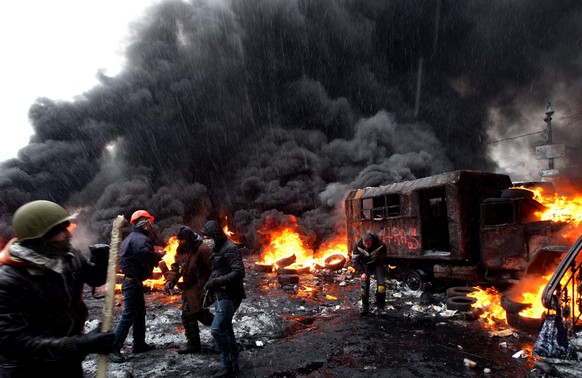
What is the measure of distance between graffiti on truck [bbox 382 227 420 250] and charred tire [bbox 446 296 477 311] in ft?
8.09

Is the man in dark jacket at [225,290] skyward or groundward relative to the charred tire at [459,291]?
skyward

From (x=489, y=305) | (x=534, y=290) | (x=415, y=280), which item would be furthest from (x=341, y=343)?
(x=415, y=280)

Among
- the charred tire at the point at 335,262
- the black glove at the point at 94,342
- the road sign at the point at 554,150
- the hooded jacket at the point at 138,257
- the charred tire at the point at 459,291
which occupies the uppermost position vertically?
the road sign at the point at 554,150

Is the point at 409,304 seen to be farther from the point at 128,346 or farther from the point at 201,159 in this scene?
the point at 201,159

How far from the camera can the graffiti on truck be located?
33.0 feet

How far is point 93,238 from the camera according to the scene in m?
20.0

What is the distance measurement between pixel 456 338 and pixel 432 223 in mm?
5473

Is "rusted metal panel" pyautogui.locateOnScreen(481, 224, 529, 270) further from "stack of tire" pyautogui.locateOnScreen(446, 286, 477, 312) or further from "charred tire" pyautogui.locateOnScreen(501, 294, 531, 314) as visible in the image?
"charred tire" pyautogui.locateOnScreen(501, 294, 531, 314)

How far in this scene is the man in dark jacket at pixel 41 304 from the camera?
1.85 m

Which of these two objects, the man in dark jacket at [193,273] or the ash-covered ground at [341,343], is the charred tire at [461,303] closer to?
the ash-covered ground at [341,343]

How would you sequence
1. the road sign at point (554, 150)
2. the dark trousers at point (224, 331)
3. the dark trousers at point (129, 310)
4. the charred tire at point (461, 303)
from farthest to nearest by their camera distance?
the road sign at point (554, 150)
the charred tire at point (461, 303)
the dark trousers at point (129, 310)
the dark trousers at point (224, 331)

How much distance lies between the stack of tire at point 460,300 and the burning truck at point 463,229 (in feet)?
1.64

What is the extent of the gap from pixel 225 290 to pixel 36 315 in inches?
103

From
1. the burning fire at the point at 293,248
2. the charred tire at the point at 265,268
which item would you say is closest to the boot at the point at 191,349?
the charred tire at the point at 265,268
